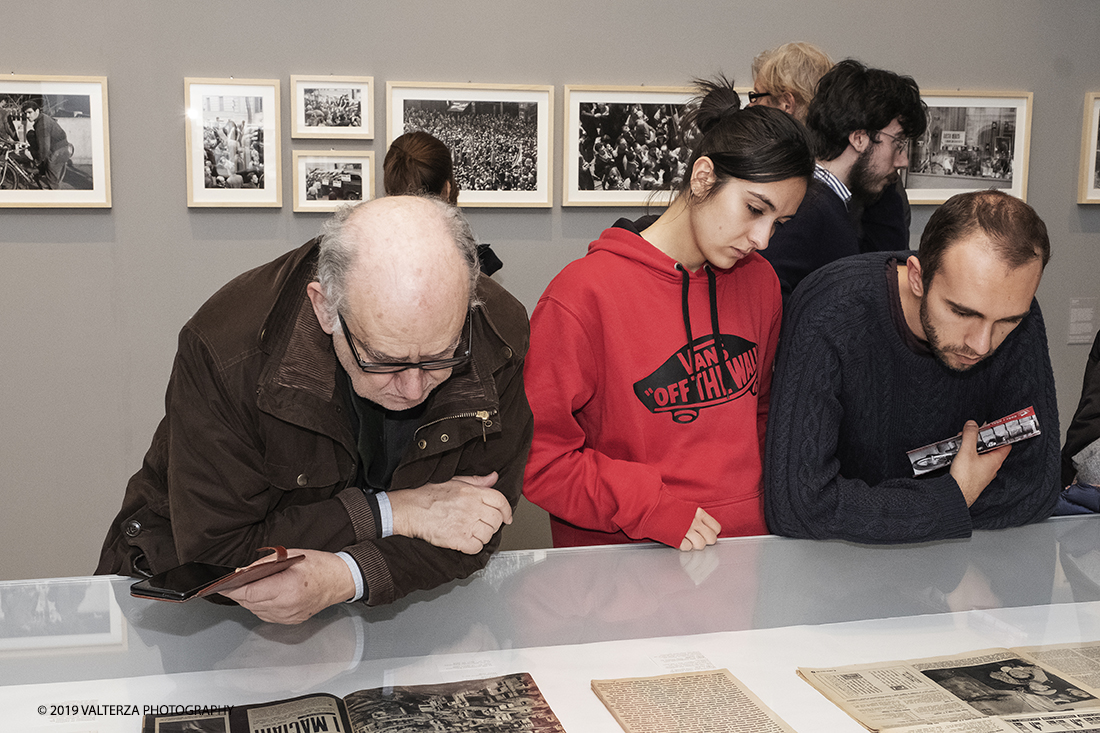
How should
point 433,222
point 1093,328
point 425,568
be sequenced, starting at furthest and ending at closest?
point 1093,328 → point 425,568 → point 433,222

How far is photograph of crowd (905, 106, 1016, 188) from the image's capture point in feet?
13.0

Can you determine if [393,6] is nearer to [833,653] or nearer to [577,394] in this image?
[577,394]

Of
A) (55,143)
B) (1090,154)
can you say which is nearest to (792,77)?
(1090,154)

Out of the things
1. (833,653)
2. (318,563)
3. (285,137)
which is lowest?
(833,653)

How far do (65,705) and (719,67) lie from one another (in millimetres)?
3297

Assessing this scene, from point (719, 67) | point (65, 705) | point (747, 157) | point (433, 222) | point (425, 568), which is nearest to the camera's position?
point (65, 705)

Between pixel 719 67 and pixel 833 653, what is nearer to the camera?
pixel 833 653

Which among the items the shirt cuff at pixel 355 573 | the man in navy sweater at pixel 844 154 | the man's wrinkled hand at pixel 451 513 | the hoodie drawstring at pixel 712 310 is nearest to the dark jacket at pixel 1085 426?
the man in navy sweater at pixel 844 154

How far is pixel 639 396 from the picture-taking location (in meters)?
1.91

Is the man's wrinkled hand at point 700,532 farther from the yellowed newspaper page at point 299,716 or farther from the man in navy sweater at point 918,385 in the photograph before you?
the yellowed newspaper page at point 299,716

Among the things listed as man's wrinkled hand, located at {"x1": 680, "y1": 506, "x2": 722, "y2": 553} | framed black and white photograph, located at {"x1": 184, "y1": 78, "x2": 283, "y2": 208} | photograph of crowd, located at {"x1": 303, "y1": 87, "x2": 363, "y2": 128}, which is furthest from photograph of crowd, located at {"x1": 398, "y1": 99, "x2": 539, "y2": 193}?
man's wrinkled hand, located at {"x1": 680, "y1": 506, "x2": 722, "y2": 553}

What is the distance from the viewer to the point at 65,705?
1.18 meters

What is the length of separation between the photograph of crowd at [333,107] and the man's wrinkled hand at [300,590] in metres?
2.38

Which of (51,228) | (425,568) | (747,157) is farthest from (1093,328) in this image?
(51,228)
